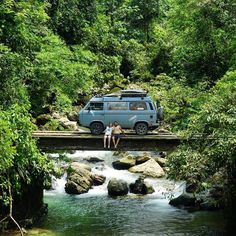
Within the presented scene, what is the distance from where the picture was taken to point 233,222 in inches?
874

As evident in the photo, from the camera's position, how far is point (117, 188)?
93.7 feet

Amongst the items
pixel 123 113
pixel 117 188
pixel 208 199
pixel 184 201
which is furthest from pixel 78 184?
pixel 208 199

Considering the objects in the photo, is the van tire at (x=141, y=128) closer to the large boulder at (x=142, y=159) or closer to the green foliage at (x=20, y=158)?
the green foliage at (x=20, y=158)

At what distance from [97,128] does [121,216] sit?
4817mm

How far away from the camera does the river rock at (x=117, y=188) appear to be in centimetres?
2855

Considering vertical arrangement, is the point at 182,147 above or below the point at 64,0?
below

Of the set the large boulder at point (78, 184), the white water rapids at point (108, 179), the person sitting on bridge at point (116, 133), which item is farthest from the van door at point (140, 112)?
the large boulder at point (78, 184)

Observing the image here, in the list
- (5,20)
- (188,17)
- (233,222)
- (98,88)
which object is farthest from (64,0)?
(233,222)

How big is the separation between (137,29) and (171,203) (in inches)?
1219

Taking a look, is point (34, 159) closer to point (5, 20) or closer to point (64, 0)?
point (5, 20)

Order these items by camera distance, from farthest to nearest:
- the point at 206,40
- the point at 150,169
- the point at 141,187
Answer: the point at 206,40 < the point at 150,169 < the point at 141,187

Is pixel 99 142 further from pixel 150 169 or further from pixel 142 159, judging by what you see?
pixel 142 159

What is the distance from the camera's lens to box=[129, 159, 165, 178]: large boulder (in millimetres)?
31156

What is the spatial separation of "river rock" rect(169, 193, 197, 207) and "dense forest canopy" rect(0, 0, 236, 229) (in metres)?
4.19
